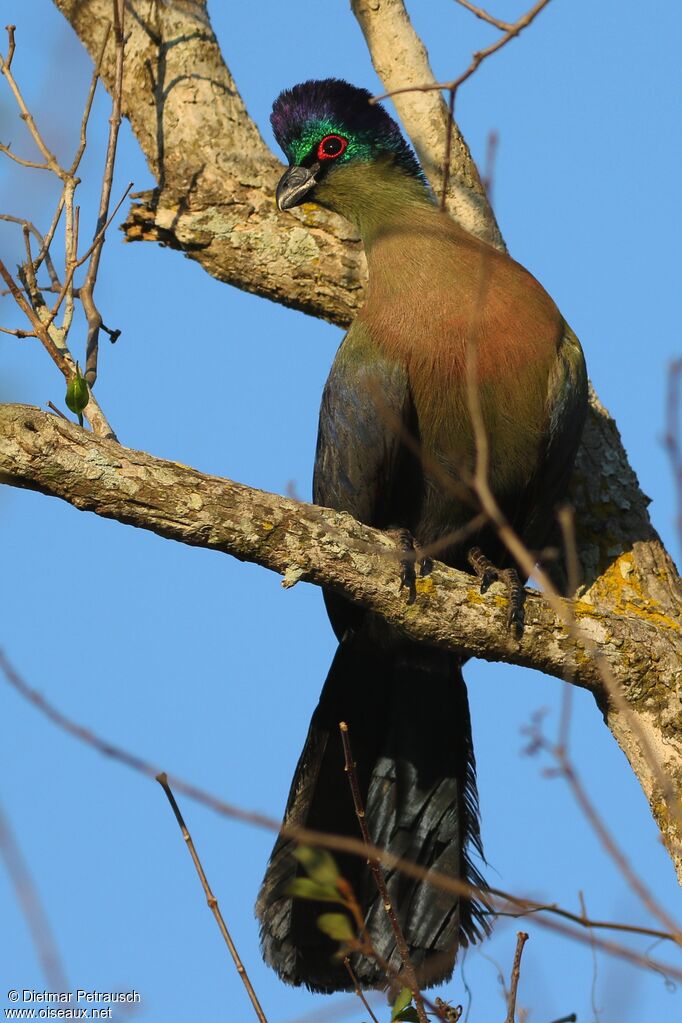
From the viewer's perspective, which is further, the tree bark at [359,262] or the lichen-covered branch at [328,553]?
the tree bark at [359,262]

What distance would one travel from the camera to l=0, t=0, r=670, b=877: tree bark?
3.79 m

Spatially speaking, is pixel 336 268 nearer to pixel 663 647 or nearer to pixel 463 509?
pixel 463 509

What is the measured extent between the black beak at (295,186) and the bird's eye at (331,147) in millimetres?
53

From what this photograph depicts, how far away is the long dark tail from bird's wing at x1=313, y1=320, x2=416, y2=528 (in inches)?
21.2

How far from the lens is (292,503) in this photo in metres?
3.53

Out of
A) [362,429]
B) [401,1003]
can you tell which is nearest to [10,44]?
[362,429]

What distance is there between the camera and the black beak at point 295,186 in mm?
4965

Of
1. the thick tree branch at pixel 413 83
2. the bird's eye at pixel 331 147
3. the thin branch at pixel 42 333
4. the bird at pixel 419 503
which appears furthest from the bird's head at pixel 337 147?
the thin branch at pixel 42 333

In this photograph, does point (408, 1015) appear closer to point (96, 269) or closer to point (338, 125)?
point (96, 269)

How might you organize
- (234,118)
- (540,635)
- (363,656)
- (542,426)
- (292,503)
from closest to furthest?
(292,503) < (540,635) < (542,426) < (363,656) < (234,118)

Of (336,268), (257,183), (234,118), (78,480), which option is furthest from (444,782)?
(234,118)

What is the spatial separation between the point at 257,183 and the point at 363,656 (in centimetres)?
217

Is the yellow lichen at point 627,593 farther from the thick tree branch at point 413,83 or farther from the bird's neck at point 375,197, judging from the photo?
the bird's neck at point 375,197

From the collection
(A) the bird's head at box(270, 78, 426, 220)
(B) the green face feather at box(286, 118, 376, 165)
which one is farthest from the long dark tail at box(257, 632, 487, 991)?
(B) the green face feather at box(286, 118, 376, 165)
